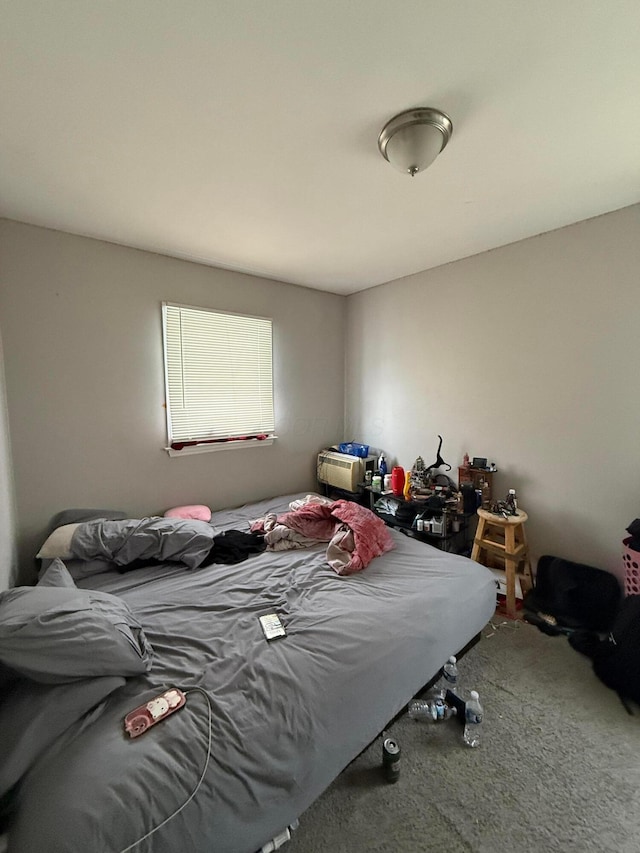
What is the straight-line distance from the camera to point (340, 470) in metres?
3.09

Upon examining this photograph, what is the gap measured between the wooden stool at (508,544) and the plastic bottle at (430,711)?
0.90m

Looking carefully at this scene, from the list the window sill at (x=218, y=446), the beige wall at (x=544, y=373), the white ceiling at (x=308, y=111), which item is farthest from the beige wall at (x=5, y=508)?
the beige wall at (x=544, y=373)

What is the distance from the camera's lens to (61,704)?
931mm

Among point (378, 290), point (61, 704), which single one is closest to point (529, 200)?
point (378, 290)

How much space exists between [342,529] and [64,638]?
1.44 meters

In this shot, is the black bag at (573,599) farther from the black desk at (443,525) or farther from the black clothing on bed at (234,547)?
the black clothing on bed at (234,547)

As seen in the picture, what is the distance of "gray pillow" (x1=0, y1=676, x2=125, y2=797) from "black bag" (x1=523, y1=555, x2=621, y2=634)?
90.3 inches

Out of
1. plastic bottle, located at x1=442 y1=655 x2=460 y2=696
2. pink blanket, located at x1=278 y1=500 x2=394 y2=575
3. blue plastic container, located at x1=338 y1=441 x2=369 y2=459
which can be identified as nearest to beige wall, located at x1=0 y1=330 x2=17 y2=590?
pink blanket, located at x1=278 y1=500 x2=394 y2=575

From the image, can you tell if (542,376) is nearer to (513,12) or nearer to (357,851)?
(513,12)

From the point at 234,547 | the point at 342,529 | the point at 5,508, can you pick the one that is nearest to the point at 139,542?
the point at 234,547

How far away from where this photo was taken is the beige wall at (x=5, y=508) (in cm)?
157

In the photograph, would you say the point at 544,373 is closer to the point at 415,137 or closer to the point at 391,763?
the point at 415,137

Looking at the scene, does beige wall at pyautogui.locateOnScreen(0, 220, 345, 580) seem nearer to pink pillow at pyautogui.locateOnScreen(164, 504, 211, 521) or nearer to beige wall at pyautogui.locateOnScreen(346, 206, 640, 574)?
pink pillow at pyautogui.locateOnScreen(164, 504, 211, 521)

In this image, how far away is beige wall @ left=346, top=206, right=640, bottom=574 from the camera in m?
1.90
